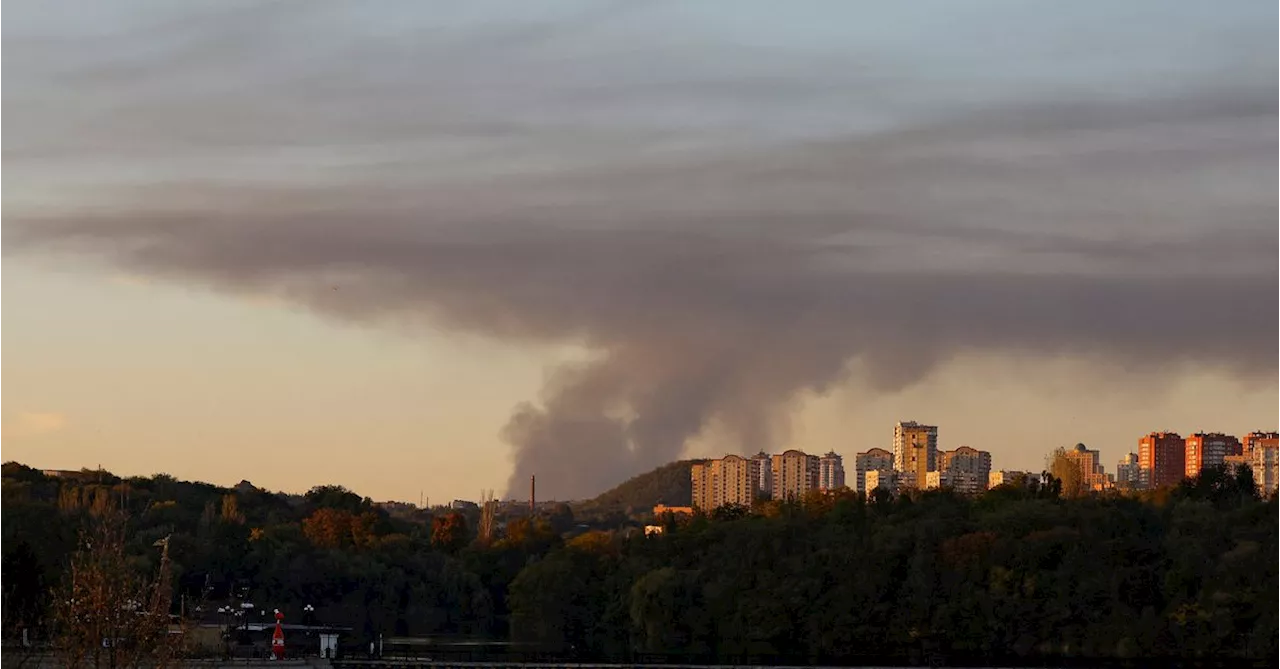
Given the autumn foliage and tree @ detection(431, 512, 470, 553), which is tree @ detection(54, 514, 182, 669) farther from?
tree @ detection(431, 512, 470, 553)

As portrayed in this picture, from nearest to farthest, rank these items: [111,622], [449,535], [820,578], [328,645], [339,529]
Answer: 1. [111,622]
2. [328,645]
3. [820,578]
4. [339,529]
5. [449,535]

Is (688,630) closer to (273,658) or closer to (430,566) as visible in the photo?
(430,566)

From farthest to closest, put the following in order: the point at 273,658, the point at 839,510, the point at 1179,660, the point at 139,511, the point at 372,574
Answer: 1. the point at 139,511
2. the point at 372,574
3. the point at 839,510
4. the point at 1179,660
5. the point at 273,658

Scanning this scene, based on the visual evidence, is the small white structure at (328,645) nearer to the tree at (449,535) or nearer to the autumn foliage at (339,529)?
the autumn foliage at (339,529)

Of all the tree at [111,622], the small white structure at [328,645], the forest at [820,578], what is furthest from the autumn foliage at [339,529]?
the tree at [111,622]

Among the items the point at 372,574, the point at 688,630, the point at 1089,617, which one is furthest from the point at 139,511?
the point at 1089,617

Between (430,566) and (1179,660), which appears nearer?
(1179,660)

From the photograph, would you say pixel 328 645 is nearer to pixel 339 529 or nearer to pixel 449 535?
pixel 339 529

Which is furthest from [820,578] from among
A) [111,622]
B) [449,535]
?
[111,622]

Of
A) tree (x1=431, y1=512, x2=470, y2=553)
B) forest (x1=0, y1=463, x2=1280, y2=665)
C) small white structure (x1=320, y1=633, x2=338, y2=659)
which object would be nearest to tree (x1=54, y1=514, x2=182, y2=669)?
small white structure (x1=320, y1=633, x2=338, y2=659)
